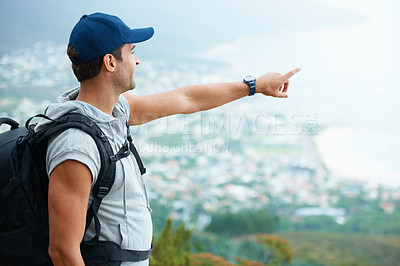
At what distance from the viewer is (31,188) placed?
1.01 metres

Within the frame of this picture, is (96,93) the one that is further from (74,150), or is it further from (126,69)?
(74,150)

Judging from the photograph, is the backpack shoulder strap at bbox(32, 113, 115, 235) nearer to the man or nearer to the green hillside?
the man

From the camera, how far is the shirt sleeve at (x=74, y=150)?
0.94 metres

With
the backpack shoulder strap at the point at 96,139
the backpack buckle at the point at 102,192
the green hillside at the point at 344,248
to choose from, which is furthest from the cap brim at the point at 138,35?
the green hillside at the point at 344,248

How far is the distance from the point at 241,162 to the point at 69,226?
3886 mm

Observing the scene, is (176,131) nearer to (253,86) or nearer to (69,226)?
(253,86)

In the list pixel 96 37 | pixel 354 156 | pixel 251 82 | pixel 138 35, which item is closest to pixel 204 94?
pixel 251 82

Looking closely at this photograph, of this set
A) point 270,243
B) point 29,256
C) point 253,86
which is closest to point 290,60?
point 270,243

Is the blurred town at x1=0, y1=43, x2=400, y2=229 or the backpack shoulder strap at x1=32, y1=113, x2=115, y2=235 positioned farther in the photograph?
the blurred town at x1=0, y1=43, x2=400, y2=229

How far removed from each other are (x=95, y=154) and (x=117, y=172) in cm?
9

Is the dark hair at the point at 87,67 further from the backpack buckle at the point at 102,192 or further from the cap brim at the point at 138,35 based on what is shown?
the backpack buckle at the point at 102,192

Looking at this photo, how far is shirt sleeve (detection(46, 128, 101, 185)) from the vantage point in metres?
0.94

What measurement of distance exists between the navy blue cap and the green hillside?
364cm

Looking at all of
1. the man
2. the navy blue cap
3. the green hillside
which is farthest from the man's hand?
the green hillside
